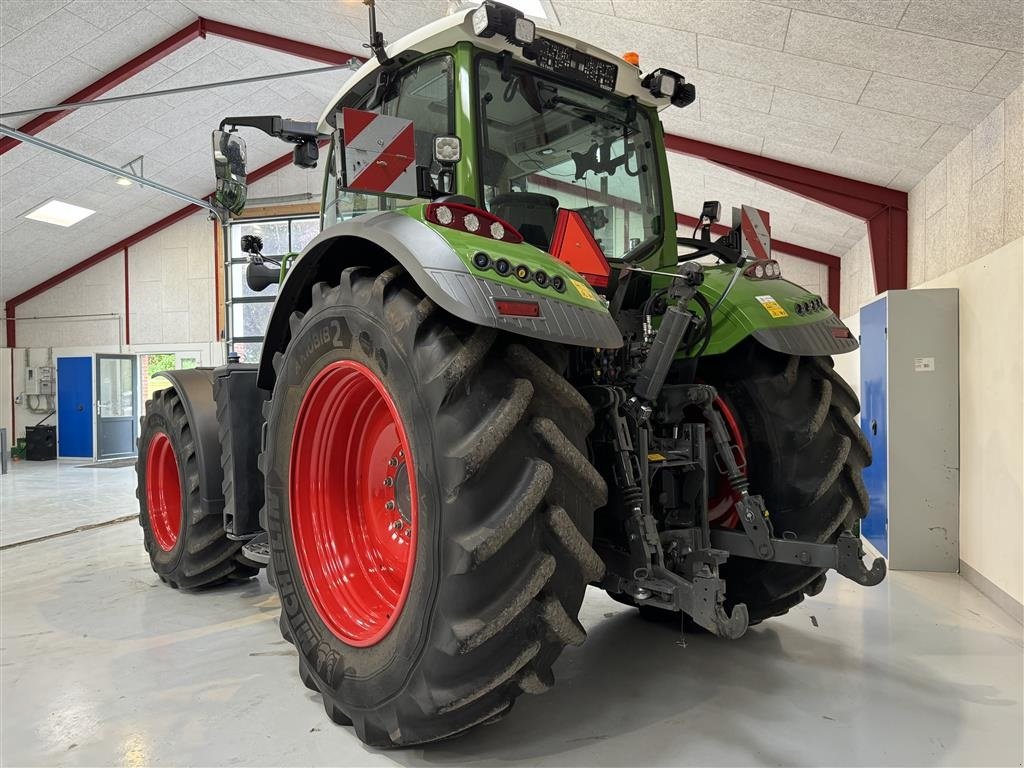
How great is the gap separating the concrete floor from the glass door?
1123 centimetres

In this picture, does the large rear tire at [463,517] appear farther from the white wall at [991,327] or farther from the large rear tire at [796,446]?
the white wall at [991,327]

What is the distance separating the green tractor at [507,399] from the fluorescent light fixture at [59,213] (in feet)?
35.7

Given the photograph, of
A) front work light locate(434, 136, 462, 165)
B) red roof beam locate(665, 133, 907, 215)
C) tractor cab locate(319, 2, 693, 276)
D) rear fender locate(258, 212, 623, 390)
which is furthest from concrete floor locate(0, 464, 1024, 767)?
red roof beam locate(665, 133, 907, 215)

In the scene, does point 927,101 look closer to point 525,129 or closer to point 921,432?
point 921,432

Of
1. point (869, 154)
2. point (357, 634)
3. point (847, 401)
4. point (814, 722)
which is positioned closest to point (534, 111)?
point (847, 401)

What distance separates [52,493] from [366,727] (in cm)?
835

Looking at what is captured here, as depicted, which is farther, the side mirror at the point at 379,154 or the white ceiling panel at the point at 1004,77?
the white ceiling panel at the point at 1004,77

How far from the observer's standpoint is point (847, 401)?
2.71 metres

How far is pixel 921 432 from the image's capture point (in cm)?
447

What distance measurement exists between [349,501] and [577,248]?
3.89ft

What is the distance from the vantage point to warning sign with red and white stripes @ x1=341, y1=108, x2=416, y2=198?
214cm

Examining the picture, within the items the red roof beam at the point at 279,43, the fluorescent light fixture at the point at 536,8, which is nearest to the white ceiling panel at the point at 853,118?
the fluorescent light fixture at the point at 536,8

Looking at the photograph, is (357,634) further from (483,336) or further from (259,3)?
(259,3)

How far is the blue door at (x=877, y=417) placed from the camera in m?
4.62
